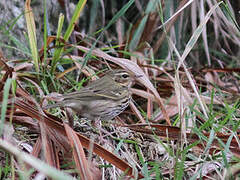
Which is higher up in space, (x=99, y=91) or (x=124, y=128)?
(x=99, y=91)

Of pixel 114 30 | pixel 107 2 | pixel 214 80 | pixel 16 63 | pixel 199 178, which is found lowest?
pixel 199 178

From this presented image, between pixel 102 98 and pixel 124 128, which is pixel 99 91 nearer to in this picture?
pixel 102 98

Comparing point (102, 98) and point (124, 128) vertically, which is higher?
point (102, 98)

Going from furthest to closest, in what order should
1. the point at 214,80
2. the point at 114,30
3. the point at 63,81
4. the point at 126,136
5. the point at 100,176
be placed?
the point at 114,30
the point at 214,80
the point at 63,81
the point at 126,136
the point at 100,176

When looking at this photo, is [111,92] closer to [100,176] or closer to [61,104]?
[61,104]

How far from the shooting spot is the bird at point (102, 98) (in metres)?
3.11

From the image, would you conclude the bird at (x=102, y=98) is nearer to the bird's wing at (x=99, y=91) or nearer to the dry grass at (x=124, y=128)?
the bird's wing at (x=99, y=91)

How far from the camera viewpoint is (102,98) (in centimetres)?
346

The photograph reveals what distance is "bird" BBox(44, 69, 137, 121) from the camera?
10.2 ft

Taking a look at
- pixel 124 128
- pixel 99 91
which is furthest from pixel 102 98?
pixel 124 128

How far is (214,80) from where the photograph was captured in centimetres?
493

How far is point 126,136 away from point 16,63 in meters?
1.64

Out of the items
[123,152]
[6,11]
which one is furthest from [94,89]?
[6,11]

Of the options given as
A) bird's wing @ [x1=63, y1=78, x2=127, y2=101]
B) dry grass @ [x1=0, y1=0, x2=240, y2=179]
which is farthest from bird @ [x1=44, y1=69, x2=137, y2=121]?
dry grass @ [x1=0, y1=0, x2=240, y2=179]
